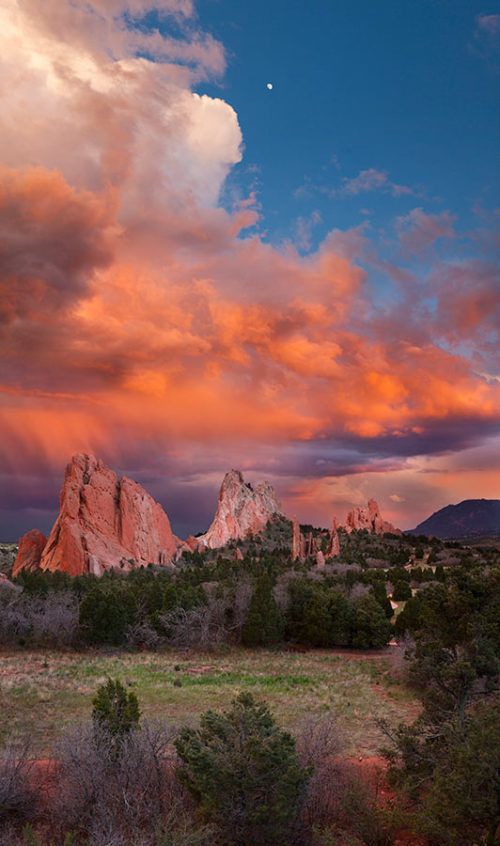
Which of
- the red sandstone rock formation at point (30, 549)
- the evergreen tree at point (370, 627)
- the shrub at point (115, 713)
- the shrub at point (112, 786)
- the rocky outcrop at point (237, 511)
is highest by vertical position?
the rocky outcrop at point (237, 511)

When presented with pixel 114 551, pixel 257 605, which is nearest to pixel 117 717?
pixel 257 605

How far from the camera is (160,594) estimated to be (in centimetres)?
4953

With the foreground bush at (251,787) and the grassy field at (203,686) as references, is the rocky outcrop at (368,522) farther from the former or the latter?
the foreground bush at (251,787)

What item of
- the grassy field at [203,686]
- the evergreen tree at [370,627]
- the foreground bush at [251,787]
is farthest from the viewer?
the evergreen tree at [370,627]

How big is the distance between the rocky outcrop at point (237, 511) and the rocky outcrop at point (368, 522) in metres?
29.7

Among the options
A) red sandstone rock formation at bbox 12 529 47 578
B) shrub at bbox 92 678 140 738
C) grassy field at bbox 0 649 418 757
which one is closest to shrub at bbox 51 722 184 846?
shrub at bbox 92 678 140 738

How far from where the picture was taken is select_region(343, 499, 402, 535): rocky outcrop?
154 m

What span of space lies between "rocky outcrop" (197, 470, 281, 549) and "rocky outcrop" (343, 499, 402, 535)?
97.5ft

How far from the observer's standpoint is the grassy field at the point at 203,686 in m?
20.8

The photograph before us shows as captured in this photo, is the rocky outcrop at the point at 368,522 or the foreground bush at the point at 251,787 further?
the rocky outcrop at the point at 368,522

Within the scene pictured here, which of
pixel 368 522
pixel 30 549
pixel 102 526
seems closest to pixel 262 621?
pixel 102 526

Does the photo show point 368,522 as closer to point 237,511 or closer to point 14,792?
point 237,511

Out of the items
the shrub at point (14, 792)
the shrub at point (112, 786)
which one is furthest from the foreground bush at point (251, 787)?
the shrub at point (14, 792)

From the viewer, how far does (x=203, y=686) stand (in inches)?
→ 1145
